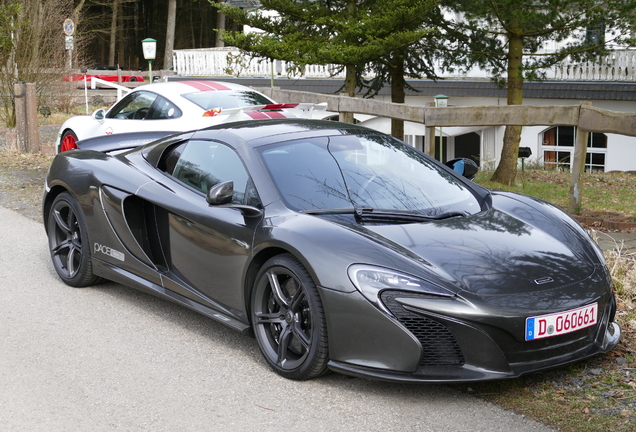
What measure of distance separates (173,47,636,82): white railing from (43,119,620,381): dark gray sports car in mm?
13242

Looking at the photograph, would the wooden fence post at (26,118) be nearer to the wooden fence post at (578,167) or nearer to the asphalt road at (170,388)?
the asphalt road at (170,388)

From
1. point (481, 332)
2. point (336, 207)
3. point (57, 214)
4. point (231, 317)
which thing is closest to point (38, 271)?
point (57, 214)

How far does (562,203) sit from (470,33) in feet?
27.8

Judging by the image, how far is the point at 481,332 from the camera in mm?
3990

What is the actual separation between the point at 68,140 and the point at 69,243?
6036 mm

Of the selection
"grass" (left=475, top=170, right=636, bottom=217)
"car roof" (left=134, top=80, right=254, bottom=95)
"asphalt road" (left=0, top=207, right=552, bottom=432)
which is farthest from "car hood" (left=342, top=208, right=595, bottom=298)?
"car roof" (left=134, top=80, right=254, bottom=95)

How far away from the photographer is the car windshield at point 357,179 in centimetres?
491

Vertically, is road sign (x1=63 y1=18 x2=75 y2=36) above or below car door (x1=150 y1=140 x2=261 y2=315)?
above

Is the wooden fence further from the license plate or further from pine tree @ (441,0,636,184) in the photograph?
pine tree @ (441,0,636,184)

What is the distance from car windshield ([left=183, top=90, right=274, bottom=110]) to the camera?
Answer: 10.4 metres

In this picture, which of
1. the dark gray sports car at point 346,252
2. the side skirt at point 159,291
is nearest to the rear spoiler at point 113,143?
the dark gray sports car at point 346,252

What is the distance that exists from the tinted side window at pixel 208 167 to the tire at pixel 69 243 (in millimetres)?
1095

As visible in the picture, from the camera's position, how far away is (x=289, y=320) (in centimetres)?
453

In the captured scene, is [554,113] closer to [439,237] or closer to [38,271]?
[439,237]
